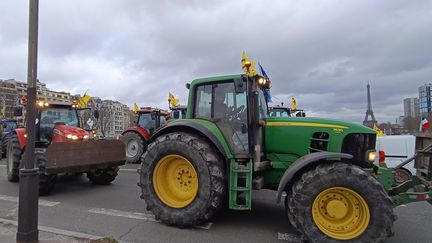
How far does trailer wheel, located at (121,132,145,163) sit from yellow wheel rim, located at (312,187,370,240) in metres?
10.0

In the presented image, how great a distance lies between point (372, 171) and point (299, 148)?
1.08 meters

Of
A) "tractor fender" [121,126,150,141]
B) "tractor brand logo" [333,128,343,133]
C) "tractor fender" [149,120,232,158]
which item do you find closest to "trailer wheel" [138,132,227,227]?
"tractor fender" [149,120,232,158]

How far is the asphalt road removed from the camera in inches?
196

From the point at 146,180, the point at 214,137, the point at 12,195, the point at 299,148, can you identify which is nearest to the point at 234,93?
the point at 214,137

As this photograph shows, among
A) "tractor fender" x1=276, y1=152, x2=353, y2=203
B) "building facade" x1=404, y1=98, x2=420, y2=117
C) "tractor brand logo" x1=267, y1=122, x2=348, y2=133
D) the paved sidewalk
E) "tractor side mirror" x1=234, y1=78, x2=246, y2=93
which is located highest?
"building facade" x1=404, y1=98, x2=420, y2=117

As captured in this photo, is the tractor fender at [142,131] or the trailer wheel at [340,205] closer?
the trailer wheel at [340,205]

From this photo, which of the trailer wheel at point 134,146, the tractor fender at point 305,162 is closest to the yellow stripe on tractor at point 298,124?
the tractor fender at point 305,162

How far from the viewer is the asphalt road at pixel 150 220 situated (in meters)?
4.97

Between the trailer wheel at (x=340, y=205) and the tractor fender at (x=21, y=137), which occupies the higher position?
the tractor fender at (x=21, y=137)

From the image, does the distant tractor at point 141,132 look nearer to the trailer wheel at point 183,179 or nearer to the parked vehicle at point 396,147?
the trailer wheel at point 183,179

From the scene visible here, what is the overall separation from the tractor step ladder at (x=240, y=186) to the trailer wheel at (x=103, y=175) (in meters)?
4.75

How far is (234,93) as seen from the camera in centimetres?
552

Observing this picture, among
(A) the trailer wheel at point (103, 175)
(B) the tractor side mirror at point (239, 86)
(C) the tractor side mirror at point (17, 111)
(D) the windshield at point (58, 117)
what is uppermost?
(B) the tractor side mirror at point (239, 86)

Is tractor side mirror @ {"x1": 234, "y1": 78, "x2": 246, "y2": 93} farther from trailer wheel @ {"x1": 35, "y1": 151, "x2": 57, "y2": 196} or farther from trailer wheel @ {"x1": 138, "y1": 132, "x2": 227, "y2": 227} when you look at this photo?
trailer wheel @ {"x1": 35, "y1": 151, "x2": 57, "y2": 196}
